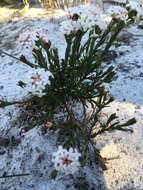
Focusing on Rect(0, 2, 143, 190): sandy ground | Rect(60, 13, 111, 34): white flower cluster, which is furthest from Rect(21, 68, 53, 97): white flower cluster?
Rect(0, 2, 143, 190): sandy ground

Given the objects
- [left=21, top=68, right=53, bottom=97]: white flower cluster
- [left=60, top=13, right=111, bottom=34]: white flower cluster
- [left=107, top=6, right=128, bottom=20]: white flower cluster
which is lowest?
[left=21, top=68, right=53, bottom=97]: white flower cluster

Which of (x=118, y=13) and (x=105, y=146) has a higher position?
(x=118, y=13)

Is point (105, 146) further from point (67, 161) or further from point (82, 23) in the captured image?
point (82, 23)

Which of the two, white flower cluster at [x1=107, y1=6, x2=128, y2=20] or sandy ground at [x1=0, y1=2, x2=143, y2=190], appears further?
sandy ground at [x1=0, y1=2, x2=143, y2=190]

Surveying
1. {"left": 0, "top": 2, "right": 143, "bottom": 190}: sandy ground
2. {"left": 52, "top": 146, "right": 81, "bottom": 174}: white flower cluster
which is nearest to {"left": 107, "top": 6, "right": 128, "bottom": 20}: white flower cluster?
{"left": 0, "top": 2, "right": 143, "bottom": 190}: sandy ground

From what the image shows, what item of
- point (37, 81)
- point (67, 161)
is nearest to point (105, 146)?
point (67, 161)

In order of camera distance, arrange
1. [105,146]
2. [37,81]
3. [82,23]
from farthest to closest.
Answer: [105,146], [82,23], [37,81]

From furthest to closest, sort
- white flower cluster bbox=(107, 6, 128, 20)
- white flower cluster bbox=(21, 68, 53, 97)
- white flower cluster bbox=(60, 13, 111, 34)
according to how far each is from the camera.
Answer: white flower cluster bbox=(107, 6, 128, 20)
white flower cluster bbox=(60, 13, 111, 34)
white flower cluster bbox=(21, 68, 53, 97)

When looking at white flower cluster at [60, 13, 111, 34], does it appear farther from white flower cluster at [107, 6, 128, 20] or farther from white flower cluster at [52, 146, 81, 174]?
white flower cluster at [52, 146, 81, 174]

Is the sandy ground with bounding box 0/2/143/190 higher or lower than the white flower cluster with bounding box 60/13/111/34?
lower

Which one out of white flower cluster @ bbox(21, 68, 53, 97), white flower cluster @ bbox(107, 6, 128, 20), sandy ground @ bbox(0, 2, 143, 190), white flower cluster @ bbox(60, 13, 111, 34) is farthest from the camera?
sandy ground @ bbox(0, 2, 143, 190)
